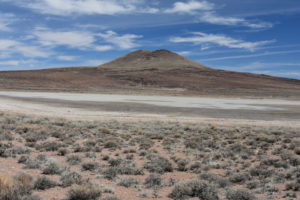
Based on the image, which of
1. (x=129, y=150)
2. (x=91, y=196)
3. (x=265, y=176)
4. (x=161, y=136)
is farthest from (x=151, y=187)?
(x=161, y=136)

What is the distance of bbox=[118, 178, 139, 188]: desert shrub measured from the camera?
23.1ft

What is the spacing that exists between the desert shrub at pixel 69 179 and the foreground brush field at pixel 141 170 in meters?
0.02

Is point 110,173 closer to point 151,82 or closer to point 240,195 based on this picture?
point 240,195

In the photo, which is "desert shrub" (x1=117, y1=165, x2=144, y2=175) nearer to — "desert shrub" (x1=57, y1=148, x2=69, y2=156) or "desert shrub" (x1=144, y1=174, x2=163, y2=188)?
"desert shrub" (x1=144, y1=174, x2=163, y2=188)

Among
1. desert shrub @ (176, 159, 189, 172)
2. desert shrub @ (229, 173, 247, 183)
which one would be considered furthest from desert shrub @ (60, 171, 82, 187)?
desert shrub @ (229, 173, 247, 183)

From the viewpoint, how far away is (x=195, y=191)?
6402 mm

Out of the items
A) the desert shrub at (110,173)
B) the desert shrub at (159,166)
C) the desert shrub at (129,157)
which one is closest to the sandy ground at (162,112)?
the desert shrub at (129,157)

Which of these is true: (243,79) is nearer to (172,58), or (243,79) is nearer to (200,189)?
(172,58)

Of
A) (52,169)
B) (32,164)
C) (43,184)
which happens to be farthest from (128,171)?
(32,164)

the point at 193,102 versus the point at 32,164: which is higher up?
the point at 193,102

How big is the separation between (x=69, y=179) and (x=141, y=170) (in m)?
2.41

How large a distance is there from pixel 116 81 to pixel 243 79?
58060 mm

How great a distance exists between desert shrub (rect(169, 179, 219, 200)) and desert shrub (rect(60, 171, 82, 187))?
229 centimetres

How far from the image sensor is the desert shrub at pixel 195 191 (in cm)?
621
